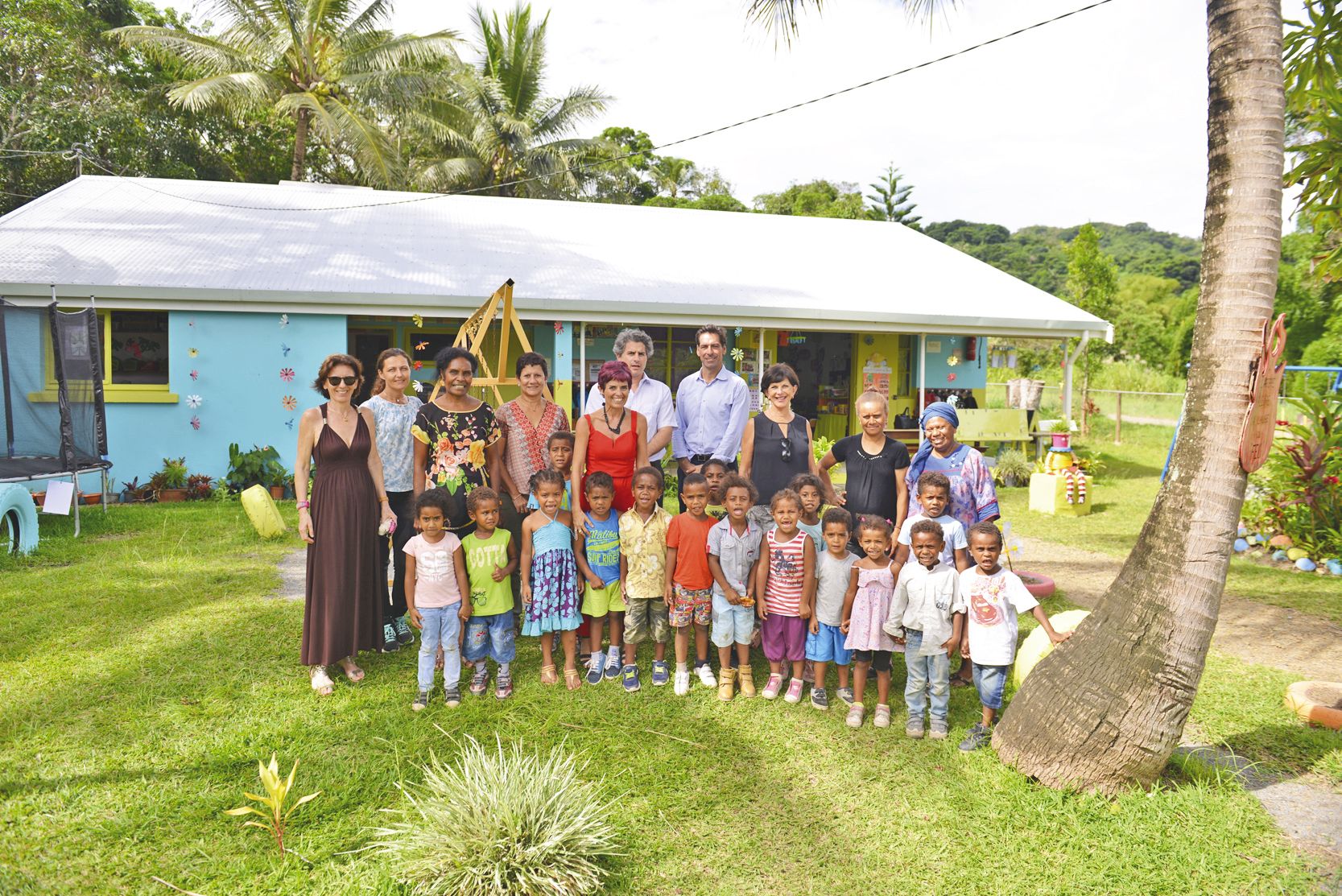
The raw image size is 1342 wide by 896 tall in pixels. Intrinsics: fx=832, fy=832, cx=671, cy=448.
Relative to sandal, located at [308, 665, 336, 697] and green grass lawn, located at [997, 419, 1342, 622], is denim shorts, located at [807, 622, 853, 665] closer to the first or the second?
green grass lawn, located at [997, 419, 1342, 622]

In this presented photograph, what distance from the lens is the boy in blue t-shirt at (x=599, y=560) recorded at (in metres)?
4.53

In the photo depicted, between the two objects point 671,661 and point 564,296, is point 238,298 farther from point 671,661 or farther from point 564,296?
point 671,661

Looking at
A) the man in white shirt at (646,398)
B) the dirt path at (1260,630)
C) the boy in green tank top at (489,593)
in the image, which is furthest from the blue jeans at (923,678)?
the dirt path at (1260,630)

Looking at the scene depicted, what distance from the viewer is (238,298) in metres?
10.2

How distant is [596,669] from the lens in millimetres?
4637

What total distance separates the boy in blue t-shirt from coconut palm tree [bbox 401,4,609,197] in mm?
22162

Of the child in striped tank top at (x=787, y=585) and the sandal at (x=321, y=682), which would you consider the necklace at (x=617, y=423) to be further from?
the sandal at (x=321, y=682)

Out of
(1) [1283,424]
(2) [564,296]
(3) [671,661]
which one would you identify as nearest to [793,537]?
(3) [671,661]

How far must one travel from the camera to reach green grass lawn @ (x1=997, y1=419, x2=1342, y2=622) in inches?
267

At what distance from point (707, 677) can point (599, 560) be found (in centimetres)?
88

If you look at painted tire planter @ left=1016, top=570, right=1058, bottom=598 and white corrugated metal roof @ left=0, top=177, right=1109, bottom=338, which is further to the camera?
white corrugated metal roof @ left=0, top=177, right=1109, bottom=338

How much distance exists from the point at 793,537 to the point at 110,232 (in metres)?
11.6

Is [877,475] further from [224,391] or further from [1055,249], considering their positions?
[1055,249]

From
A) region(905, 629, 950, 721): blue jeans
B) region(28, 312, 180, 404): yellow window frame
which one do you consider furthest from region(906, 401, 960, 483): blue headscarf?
region(28, 312, 180, 404): yellow window frame
